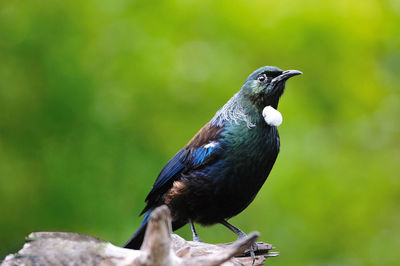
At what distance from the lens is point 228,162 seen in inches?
176

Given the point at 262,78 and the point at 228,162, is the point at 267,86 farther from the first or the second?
the point at 228,162

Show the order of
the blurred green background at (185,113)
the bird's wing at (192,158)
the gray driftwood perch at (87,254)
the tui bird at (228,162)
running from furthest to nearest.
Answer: the blurred green background at (185,113) → the bird's wing at (192,158) → the tui bird at (228,162) → the gray driftwood perch at (87,254)

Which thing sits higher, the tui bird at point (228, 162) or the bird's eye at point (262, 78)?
the bird's eye at point (262, 78)

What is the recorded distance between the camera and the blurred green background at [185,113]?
6.48 meters

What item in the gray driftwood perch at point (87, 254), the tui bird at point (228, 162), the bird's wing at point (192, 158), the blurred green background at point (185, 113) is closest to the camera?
the gray driftwood perch at point (87, 254)

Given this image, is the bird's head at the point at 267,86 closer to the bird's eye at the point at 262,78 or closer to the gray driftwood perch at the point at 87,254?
the bird's eye at the point at 262,78

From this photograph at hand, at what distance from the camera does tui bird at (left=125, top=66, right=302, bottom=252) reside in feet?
14.6

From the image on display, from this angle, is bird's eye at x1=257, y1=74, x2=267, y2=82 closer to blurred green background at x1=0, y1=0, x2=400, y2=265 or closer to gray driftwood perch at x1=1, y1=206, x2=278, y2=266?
gray driftwood perch at x1=1, y1=206, x2=278, y2=266

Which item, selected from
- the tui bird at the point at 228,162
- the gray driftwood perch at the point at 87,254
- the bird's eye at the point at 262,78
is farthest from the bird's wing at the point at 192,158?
the gray driftwood perch at the point at 87,254

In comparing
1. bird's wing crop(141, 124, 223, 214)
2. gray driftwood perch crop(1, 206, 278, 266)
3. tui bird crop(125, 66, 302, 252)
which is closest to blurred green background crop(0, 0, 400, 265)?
bird's wing crop(141, 124, 223, 214)

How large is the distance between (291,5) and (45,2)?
300 centimetres

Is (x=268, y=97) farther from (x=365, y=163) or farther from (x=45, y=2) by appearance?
(x=45, y=2)

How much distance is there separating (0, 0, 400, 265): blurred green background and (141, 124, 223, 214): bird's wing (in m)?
1.47

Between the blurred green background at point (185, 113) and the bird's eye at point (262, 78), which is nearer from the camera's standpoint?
the bird's eye at point (262, 78)
